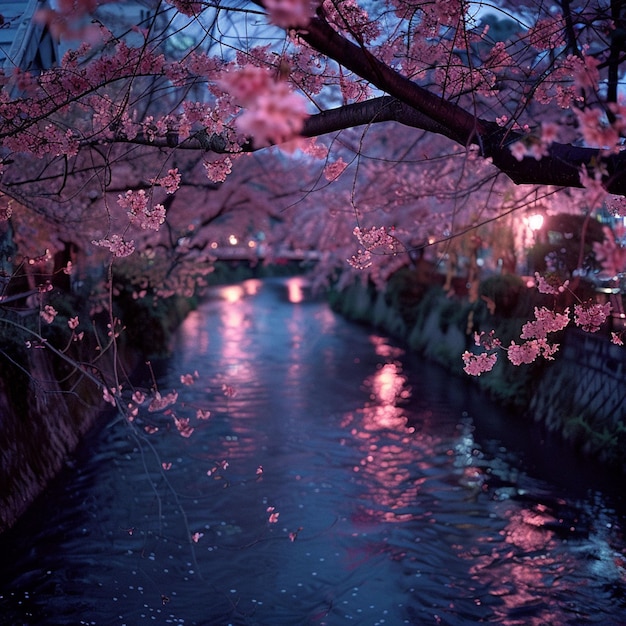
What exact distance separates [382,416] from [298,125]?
15.1 m

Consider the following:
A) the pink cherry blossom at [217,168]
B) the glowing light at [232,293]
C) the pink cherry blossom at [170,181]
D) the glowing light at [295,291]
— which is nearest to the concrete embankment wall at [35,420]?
the pink cherry blossom at [170,181]

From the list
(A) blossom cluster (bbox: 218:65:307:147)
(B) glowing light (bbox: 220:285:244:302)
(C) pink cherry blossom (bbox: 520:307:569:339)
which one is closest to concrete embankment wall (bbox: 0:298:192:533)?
(C) pink cherry blossom (bbox: 520:307:569:339)

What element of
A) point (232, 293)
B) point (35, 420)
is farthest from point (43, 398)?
point (232, 293)

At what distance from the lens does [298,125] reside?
9.12 ft

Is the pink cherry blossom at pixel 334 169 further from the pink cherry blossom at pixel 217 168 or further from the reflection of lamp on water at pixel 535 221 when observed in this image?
the reflection of lamp on water at pixel 535 221

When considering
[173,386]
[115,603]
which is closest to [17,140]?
[115,603]

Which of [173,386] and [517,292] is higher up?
[517,292]

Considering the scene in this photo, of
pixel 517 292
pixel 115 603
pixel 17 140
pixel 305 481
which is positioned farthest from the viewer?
pixel 517 292

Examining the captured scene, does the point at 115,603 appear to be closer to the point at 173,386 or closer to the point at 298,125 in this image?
the point at 298,125

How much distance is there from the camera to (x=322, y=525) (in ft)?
34.4

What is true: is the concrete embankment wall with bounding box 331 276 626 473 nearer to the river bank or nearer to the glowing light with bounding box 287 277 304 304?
the river bank

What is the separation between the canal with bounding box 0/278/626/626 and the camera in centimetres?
817

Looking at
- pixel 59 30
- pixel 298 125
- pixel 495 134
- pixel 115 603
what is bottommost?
pixel 115 603

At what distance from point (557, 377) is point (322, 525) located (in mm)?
7805
